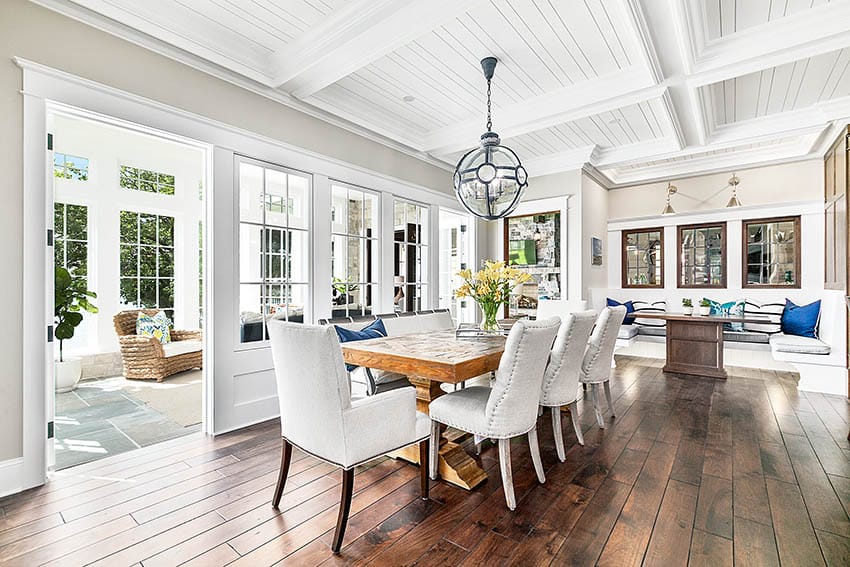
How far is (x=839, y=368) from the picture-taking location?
4191 millimetres

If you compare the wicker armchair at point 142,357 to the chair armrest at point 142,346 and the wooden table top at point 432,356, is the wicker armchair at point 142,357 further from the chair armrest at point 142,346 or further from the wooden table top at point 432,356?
the wooden table top at point 432,356

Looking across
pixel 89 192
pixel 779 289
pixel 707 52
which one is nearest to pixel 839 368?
pixel 779 289

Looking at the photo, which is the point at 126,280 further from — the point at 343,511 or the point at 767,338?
the point at 767,338

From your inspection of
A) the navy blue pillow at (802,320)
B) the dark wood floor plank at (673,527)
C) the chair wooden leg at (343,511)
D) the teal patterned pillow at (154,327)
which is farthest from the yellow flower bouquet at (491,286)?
the navy blue pillow at (802,320)

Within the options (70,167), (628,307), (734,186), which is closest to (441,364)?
→ (70,167)

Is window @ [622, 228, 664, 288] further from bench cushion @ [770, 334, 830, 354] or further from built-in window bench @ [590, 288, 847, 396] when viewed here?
bench cushion @ [770, 334, 830, 354]

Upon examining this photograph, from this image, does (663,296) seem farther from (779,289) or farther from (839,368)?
(839,368)

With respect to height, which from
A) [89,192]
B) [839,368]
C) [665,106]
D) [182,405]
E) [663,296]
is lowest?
[182,405]

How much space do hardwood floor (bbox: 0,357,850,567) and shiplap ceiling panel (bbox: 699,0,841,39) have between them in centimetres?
295

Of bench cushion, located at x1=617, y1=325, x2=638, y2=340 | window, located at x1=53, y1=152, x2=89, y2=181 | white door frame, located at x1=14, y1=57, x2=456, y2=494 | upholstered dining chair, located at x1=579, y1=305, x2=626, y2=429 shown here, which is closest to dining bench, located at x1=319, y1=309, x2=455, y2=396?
upholstered dining chair, located at x1=579, y1=305, x2=626, y2=429

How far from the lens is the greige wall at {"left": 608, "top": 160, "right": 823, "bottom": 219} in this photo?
565 cm

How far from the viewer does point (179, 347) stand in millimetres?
5105

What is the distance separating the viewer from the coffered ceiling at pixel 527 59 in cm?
261

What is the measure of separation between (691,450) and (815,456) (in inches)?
30.0
